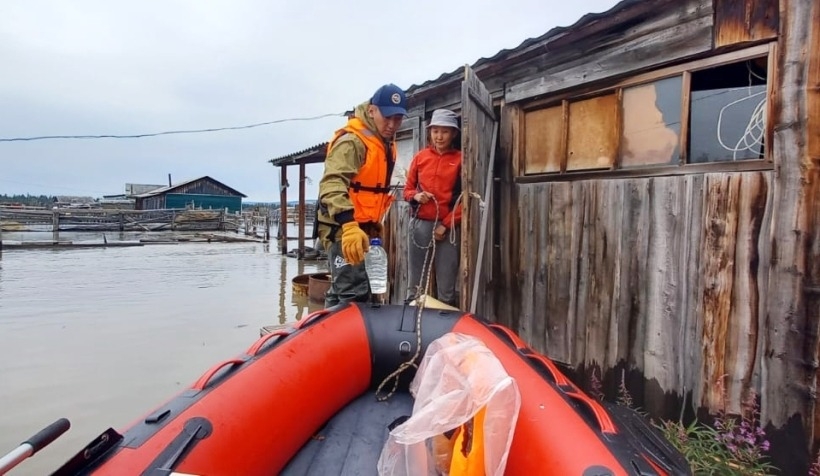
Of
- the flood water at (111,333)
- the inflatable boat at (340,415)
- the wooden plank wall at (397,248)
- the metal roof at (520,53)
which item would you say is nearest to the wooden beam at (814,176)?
the metal roof at (520,53)

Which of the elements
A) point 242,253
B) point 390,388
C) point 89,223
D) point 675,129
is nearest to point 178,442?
point 390,388

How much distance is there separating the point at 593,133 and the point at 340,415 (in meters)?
2.51

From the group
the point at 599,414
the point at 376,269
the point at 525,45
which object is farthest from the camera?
the point at 376,269

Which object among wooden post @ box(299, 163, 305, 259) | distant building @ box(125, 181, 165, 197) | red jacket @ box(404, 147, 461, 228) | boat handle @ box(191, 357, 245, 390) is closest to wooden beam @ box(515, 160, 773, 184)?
red jacket @ box(404, 147, 461, 228)

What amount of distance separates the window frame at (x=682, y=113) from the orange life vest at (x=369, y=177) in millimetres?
1346

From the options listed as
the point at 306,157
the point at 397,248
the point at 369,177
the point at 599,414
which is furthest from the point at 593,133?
the point at 306,157

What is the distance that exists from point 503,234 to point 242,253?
37.9 feet

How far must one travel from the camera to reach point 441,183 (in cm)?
341

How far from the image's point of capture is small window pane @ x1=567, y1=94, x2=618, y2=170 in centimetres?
293

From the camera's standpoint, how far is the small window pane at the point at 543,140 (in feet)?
10.8

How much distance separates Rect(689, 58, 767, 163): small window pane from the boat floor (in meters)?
2.23

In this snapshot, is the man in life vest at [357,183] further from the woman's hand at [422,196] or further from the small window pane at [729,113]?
the small window pane at [729,113]

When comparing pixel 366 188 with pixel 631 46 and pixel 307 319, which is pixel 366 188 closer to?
pixel 307 319

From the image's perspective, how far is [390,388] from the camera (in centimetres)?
242
